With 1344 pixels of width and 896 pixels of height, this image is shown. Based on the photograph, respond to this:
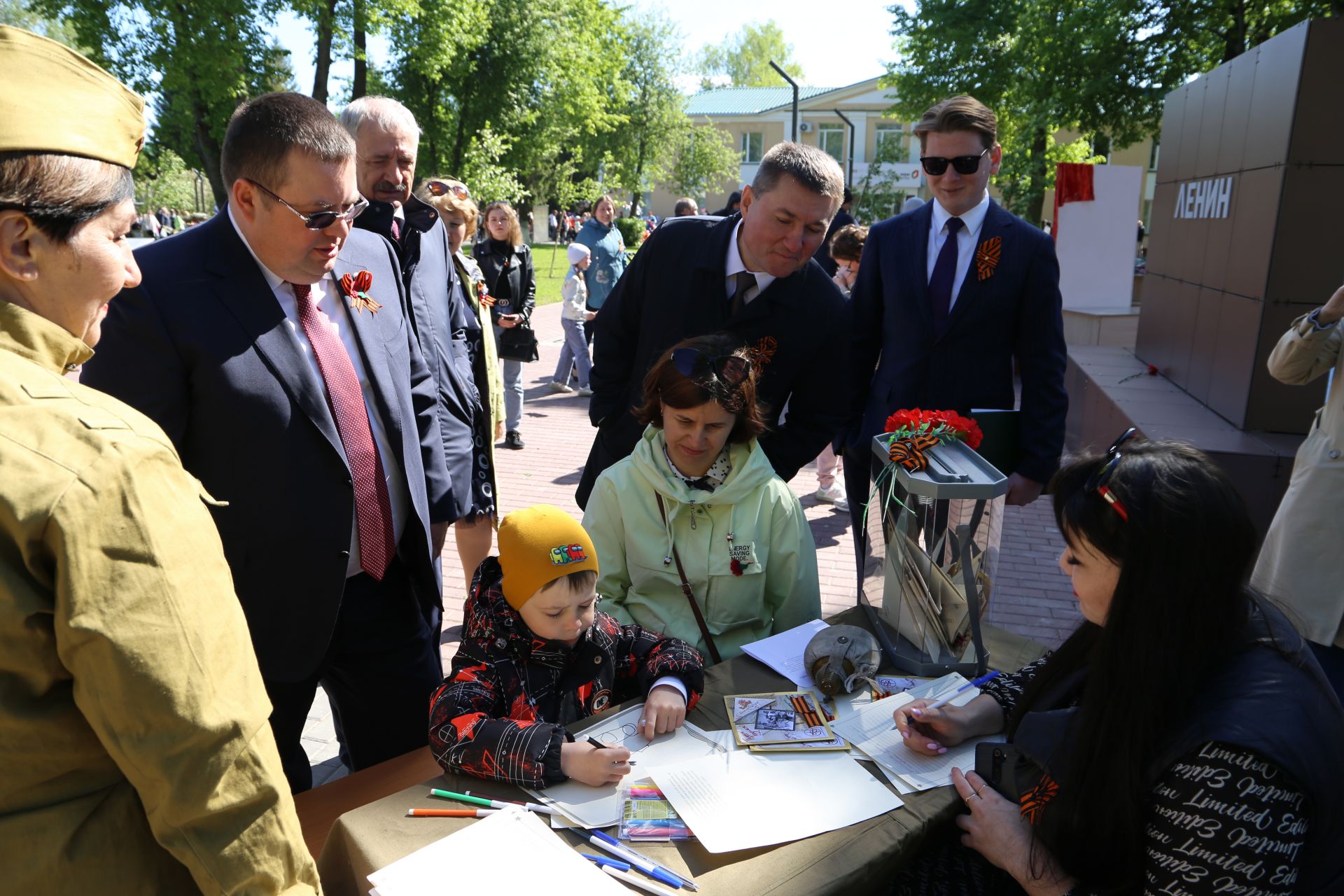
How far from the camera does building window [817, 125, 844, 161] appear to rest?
55375 millimetres

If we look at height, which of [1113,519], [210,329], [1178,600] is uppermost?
[210,329]

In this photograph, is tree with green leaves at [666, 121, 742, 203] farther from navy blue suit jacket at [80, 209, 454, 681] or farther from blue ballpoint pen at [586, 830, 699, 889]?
blue ballpoint pen at [586, 830, 699, 889]

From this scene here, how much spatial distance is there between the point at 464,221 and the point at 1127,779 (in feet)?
15.0

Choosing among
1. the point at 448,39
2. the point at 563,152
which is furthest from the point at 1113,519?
the point at 563,152

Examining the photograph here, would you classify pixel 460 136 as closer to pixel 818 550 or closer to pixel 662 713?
pixel 818 550

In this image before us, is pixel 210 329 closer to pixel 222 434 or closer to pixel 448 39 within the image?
pixel 222 434

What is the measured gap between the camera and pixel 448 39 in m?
23.0

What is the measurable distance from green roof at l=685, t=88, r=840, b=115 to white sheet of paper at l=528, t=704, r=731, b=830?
199 ft

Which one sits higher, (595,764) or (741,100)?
(741,100)

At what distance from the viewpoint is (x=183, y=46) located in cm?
1830

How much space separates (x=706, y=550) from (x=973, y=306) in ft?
4.70

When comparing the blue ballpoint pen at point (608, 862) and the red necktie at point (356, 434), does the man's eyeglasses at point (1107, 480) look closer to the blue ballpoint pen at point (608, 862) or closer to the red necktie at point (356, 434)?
the blue ballpoint pen at point (608, 862)

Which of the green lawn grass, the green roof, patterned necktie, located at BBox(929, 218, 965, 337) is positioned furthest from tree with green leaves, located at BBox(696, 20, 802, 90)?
patterned necktie, located at BBox(929, 218, 965, 337)

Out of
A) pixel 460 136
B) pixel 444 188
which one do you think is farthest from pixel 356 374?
pixel 460 136
